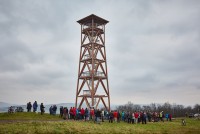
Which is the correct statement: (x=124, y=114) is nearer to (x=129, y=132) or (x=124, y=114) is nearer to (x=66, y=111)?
(x=66, y=111)

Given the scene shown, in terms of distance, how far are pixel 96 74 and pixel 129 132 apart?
16.3 meters

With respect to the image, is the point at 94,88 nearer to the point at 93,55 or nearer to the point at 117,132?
the point at 93,55

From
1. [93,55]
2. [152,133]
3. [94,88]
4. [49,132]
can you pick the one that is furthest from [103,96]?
[49,132]

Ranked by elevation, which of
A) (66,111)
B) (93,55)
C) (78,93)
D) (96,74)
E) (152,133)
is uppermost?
(93,55)

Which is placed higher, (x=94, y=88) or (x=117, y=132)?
(x=94, y=88)

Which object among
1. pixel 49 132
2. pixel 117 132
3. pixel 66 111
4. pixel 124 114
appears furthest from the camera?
pixel 124 114

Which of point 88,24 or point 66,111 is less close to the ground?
point 88,24

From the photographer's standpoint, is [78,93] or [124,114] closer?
[124,114]

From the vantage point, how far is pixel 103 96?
34062 mm

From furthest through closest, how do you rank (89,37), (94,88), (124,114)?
1. (89,37)
2. (94,88)
3. (124,114)

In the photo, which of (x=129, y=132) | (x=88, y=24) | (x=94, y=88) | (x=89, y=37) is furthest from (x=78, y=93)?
(x=129, y=132)

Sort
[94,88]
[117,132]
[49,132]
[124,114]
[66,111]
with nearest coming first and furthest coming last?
[49,132], [117,132], [66,111], [124,114], [94,88]

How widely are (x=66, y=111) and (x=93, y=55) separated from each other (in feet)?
36.9

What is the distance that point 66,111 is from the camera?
25.2m
